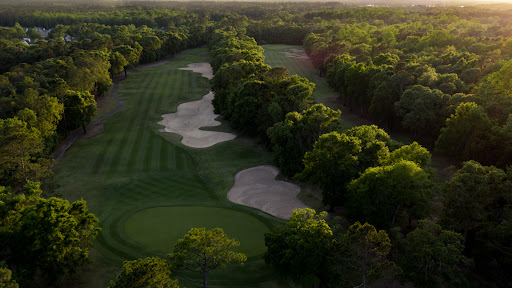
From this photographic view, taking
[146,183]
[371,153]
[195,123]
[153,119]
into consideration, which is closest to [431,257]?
[371,153]

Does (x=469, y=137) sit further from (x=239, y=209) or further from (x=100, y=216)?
(x=100, y=216)

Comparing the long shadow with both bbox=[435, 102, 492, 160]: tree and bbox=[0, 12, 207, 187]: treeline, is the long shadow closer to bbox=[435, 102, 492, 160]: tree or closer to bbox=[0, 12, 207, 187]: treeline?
bbox=[0, 12, 207, 187]: treeline

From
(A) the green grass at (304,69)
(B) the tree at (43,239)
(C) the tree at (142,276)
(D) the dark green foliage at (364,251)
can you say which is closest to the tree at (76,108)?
(B) the tree at (43,239)

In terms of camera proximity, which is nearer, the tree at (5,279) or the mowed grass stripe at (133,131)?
the tree at (5,279)

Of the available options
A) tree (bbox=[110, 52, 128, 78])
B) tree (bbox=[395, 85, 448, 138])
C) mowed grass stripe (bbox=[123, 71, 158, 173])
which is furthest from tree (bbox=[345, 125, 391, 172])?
tree (bbox=[110, 52, 128, 78])

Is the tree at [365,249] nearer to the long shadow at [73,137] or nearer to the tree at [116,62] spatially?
the long shadow at [73,137]

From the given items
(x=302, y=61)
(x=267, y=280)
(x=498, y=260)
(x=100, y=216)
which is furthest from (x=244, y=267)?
(x=302, y=61)

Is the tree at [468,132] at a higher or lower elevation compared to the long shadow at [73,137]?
higher
